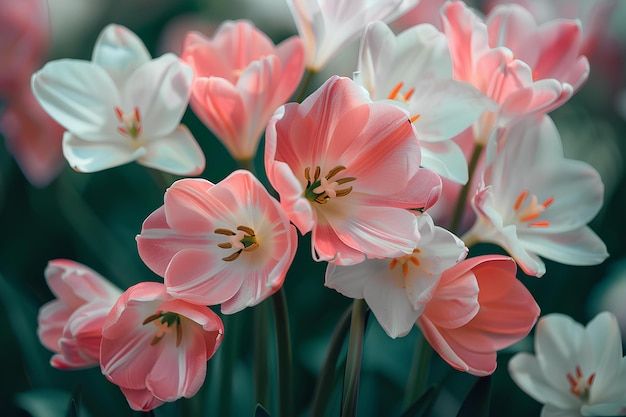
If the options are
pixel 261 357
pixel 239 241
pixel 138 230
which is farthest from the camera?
pixel 138 230

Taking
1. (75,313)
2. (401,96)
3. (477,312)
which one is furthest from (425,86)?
(75,313)

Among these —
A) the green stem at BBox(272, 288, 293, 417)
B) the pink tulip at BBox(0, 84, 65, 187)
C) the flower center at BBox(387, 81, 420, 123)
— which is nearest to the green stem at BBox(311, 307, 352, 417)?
the green stem at BBox(272, 288, 293, 417)

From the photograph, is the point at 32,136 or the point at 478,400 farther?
the point at 32,136

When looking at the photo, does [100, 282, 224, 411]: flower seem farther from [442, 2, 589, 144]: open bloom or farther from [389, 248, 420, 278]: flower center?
[442, 2, 589, 144]: open bloom

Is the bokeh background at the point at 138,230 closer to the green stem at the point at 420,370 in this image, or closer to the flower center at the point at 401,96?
the green stem at the point at 420,370

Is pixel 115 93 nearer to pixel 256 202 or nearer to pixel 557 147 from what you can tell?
pixel 256 202

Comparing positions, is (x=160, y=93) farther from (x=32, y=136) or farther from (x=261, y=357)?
(x=32, y=136)
